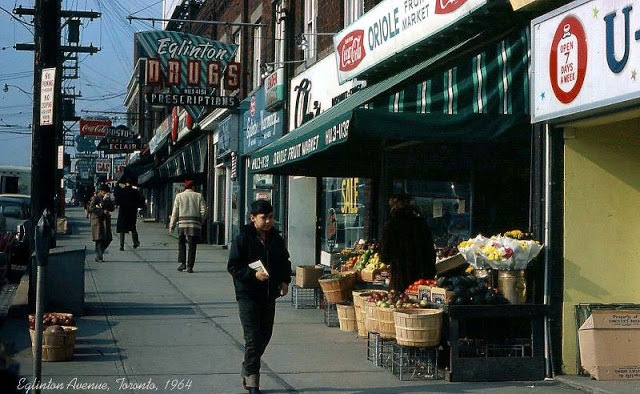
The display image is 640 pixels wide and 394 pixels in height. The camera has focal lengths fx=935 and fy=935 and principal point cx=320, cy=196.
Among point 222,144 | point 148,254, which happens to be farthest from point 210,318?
point 222,144

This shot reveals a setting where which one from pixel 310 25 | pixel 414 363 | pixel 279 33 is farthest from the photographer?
pixel 279 33

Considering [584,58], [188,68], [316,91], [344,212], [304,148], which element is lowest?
[344,212]

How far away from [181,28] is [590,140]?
3291 centimetres

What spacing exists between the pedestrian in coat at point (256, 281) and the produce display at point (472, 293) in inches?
65.4

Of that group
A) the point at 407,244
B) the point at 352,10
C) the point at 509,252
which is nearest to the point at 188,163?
the point at 352,10

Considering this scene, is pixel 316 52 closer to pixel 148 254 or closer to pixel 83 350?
pixel 148 254

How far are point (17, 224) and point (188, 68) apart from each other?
5.61 m

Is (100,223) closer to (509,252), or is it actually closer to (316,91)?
(316,91)

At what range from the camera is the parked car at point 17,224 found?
1981cm

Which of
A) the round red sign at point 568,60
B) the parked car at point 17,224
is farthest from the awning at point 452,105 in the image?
the parked car at point 17,224

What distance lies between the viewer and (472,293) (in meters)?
8.54

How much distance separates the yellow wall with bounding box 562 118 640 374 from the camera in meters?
8.62

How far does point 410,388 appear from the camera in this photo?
805cm

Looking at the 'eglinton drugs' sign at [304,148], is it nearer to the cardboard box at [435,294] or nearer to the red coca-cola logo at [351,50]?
the cardboard box at [435,294]
